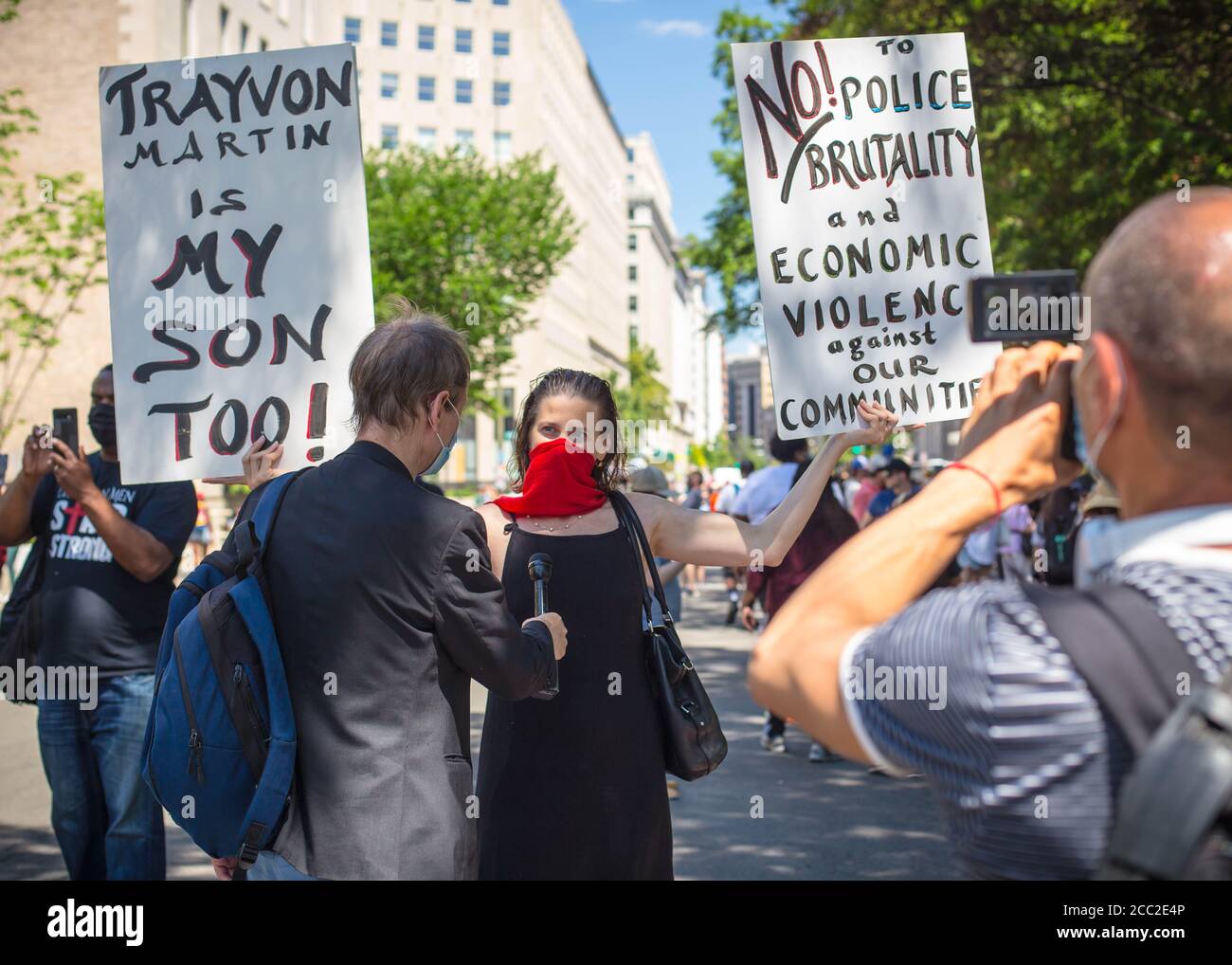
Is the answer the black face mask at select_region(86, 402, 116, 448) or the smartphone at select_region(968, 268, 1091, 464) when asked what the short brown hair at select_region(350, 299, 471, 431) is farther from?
the black face mask at select_region(86, 402, 116, 448)

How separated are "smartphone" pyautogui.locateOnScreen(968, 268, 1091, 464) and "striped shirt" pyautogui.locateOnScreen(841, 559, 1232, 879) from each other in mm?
413

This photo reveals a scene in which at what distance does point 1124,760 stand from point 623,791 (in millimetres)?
1922

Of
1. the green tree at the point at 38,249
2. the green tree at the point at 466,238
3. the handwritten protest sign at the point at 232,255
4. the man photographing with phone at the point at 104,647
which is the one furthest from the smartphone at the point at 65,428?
the green tree at the point at 466,238

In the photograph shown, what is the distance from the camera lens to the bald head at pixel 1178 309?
1.33 m

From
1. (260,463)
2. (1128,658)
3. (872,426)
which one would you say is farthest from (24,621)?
(1128,658)

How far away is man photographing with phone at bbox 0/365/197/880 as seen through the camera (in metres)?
4.22

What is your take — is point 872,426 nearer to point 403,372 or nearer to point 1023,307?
point 403,372

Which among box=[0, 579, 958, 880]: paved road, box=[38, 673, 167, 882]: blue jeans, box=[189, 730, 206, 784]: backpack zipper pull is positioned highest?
box=[189, 730, 206, 784]: backpack zipper pull

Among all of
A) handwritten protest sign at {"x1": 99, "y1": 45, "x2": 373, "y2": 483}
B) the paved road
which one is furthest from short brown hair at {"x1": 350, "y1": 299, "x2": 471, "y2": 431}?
the paved road

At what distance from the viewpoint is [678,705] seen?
3.12 metres

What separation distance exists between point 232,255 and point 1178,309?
3177 mm

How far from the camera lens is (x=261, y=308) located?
383cm
